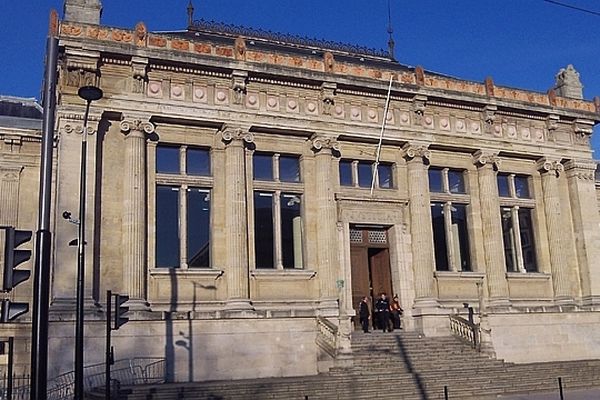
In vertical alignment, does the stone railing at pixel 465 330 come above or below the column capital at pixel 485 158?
below

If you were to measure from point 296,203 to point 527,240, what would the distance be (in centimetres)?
1140

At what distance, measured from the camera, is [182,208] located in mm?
24312

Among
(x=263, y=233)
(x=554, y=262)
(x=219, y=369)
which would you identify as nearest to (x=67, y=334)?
(x=219, y=369)

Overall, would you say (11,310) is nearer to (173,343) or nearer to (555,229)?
(173,343)

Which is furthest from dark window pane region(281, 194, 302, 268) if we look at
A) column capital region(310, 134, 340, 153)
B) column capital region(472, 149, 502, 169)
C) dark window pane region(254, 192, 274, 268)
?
column capital region(472, 149, 502, 169)

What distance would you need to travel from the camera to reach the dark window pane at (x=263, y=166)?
2617 cm

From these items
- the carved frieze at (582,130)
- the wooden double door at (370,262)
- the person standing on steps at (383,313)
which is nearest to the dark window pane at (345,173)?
the wooden double door at (370,262)

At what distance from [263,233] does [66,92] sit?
8633 mm

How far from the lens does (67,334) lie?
2091cm

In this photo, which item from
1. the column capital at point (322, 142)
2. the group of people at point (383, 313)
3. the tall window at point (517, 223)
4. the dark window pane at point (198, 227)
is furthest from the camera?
the tall window at point (517, 223)

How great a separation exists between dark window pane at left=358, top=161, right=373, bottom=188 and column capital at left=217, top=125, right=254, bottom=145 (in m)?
5.34

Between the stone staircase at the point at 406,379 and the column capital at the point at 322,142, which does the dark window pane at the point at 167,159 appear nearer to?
the column capital at the point at 322,142

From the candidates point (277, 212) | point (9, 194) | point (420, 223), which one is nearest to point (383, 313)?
point (420, 223)

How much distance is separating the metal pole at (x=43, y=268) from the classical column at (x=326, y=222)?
53.2 ft
